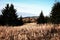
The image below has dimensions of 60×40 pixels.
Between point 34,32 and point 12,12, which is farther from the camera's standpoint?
point 12,12

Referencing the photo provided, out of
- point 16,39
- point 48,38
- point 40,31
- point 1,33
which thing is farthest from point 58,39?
point 1,33

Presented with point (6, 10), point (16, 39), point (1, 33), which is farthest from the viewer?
point (6, 10)

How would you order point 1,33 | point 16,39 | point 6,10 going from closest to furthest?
point 16,39
point 1,33
point 6,10

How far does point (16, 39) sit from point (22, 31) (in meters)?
1.00

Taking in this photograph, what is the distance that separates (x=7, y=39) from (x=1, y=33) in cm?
69

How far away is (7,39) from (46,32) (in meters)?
1.68

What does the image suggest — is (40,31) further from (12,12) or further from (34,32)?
(12,12)

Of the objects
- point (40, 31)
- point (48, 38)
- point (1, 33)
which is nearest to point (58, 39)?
point (48, 38)

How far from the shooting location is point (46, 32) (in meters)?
7.68

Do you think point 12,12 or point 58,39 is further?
point 12,12

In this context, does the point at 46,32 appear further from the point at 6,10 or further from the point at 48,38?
the point at 6,10

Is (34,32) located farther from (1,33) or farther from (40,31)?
(1,33)

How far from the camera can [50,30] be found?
8.04 meters

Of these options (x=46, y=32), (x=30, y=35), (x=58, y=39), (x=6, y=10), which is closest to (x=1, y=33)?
Result: (x=30, y=35)
